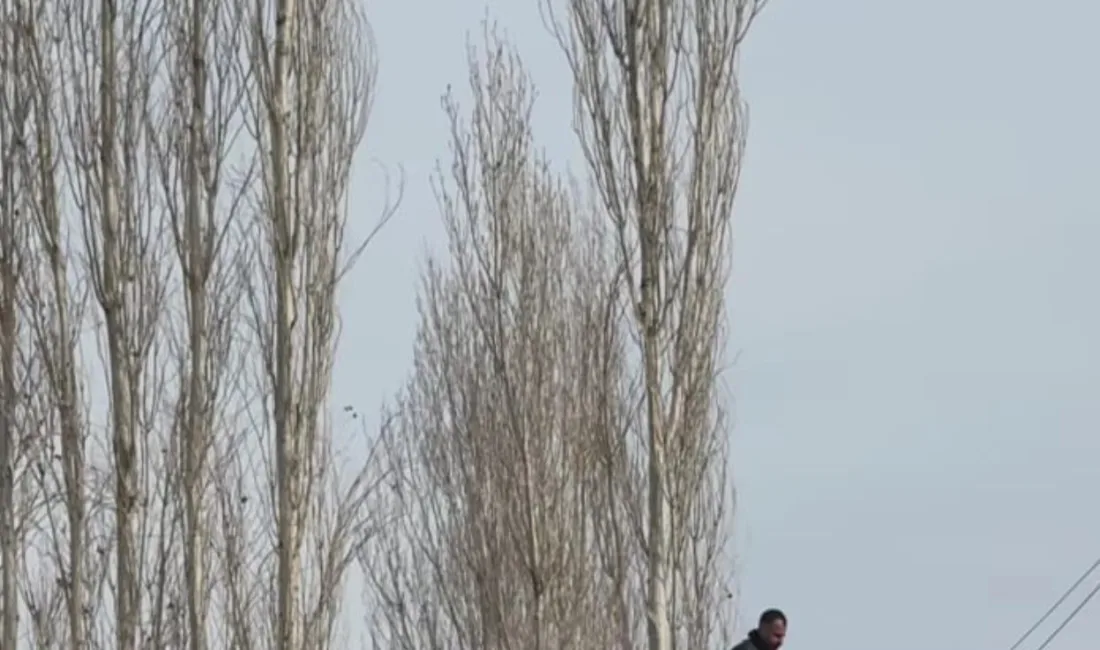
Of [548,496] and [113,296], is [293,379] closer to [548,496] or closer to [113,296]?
[113,296]

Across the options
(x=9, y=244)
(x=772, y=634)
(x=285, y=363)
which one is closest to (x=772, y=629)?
(x=772, y=634)

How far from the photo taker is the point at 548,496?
77.9 feet

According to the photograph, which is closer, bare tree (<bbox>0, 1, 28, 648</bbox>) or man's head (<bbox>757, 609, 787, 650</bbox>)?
man's head (<bbox>757, 609, 787, 650</bbox>)

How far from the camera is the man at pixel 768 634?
516 inches

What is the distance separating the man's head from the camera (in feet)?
43.0

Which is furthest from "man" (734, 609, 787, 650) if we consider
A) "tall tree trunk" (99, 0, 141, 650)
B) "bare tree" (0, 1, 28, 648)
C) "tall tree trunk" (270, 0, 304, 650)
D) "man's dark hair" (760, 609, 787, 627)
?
"bare tree" (0, 1, 28, 648)

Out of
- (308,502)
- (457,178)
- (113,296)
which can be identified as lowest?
(308,502)

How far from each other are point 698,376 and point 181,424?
3.54 m

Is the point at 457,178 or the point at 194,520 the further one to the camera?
the point at 457,178

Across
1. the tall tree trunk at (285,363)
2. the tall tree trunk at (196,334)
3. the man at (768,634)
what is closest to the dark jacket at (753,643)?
the man at (768,634)

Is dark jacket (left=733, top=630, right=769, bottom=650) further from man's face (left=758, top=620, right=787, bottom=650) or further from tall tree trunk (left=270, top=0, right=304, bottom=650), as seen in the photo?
tall tree trunk (left=270, top=0, right=304, bottom=650)

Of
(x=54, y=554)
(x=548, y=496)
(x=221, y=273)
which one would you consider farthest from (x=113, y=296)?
(x=548, y=496)

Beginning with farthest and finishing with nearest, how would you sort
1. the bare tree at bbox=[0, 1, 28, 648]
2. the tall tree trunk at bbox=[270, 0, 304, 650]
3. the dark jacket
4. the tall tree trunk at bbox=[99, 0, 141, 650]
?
the bare tree at bbox=[0, 1, 28, 648], the tall tree trunk at bbox=[99, 0, 141, 650], the tall tree trunk at bbox=[270, 0, 304, 650], the dark jacket

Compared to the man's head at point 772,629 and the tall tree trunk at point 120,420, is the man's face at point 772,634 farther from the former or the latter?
the tall tree trunk at point 120,420
